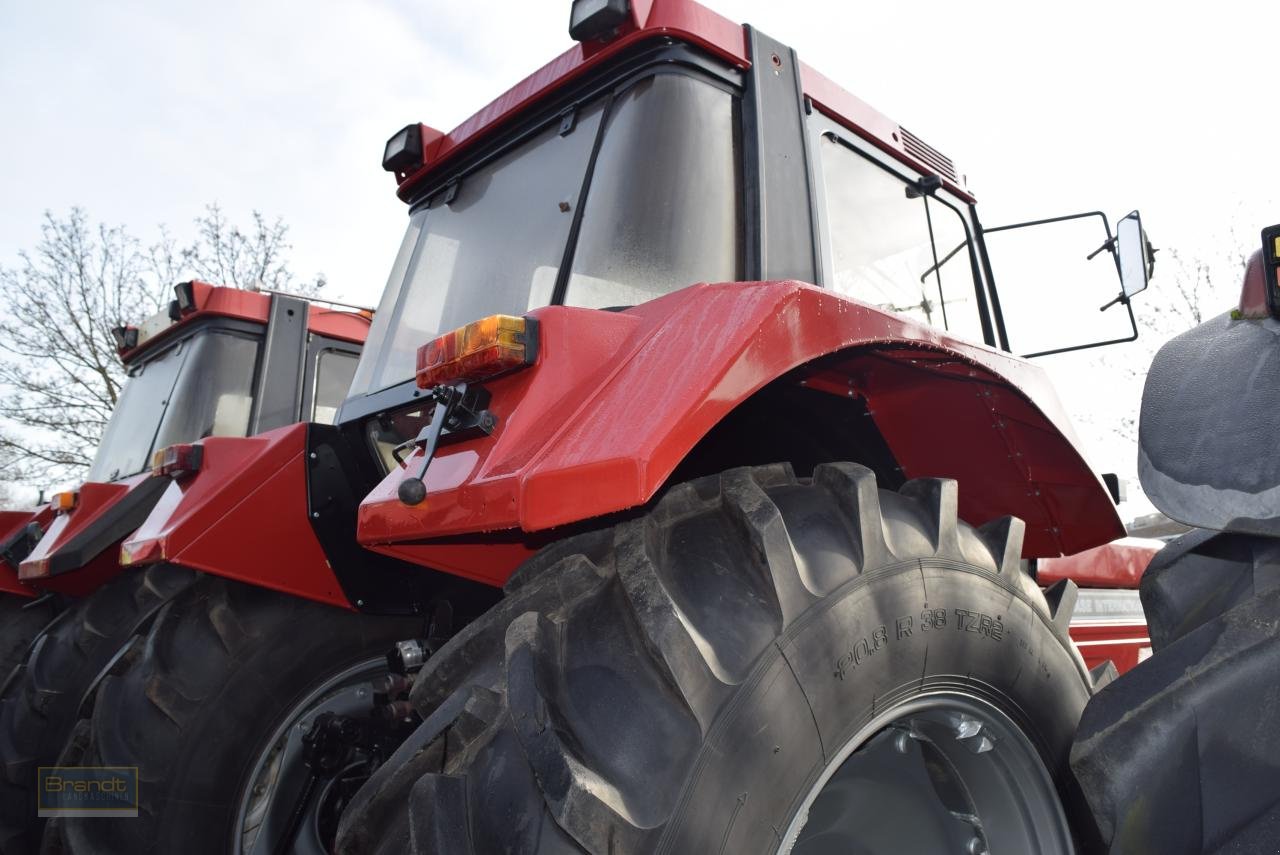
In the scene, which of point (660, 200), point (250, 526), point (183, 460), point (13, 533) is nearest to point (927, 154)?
point (660, 200)

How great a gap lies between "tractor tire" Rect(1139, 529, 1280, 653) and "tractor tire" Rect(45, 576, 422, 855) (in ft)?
7.09

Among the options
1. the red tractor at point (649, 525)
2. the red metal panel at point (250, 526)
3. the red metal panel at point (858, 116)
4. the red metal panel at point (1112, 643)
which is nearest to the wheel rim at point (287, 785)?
the red tractor at point (649, 525)

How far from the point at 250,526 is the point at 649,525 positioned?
5.16 ft

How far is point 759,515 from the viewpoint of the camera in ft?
4.55

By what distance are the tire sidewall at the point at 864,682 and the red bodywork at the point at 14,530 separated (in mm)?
4771

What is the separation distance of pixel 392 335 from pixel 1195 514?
208 centimetres

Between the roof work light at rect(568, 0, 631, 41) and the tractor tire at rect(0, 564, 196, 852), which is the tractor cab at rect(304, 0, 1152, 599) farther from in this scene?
the tractor tire at rect(0, 564, 196, 852)

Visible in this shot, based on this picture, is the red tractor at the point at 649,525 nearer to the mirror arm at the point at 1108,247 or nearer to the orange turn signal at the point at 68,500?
the mirror arm at the point at 1108,247

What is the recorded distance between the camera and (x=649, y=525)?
1.42 metres

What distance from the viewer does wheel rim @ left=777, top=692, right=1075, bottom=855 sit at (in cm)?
173

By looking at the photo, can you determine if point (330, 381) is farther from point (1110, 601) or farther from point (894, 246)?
point (1110, 601)

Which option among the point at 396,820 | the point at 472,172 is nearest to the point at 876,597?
the point at 396,820

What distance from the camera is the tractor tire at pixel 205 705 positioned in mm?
2490

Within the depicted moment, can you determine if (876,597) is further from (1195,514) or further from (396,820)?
(396,820)
